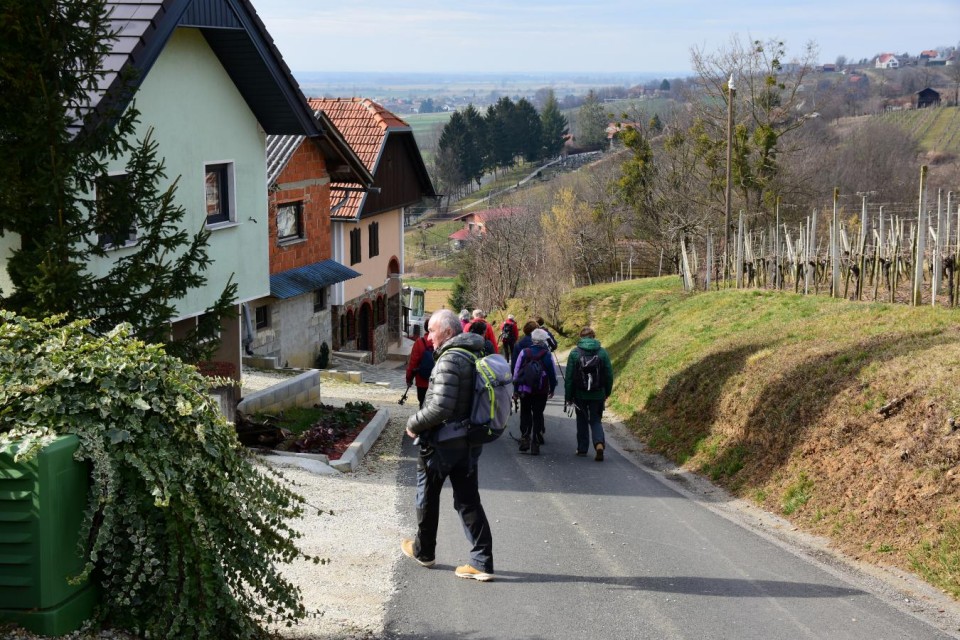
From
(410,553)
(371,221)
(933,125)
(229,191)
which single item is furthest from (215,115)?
(933,125)

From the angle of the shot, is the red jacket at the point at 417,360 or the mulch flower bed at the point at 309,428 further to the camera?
the red jacket at the point at 417,360

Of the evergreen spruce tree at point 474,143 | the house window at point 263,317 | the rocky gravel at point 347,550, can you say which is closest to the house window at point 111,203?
the rocky gravel at point 347,550

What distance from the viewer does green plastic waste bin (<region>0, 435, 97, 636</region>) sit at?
191 inches

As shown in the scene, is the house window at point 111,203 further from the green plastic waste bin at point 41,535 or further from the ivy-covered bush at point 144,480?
the green plastic waste bin at point 41,535

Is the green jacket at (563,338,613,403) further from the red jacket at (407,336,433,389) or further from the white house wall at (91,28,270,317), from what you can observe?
the white house wall at (91,28,270,317)

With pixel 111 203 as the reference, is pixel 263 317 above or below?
below

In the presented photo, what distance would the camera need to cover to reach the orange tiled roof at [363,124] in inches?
1396

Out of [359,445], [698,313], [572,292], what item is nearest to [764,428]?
[359,445]

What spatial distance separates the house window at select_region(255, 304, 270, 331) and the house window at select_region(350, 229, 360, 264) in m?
8.37

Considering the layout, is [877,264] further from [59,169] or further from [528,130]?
[528,130]

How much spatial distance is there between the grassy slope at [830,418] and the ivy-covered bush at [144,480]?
555 centimetres

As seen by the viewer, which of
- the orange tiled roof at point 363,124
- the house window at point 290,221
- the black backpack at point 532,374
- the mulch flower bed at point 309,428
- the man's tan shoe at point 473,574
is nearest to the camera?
the man's tan shoe at point 473,574

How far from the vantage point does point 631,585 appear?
760 cm

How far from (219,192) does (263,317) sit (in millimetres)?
10638
